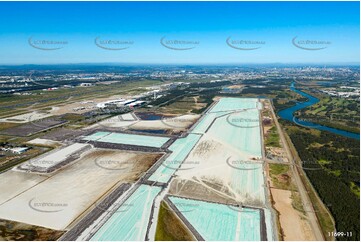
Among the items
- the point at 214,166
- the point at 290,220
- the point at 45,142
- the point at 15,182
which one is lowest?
the point at 290,220

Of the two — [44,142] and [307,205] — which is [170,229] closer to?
[307,205]

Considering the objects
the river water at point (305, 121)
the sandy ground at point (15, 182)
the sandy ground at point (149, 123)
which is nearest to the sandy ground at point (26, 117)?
the sandy ground at point (149, 123)

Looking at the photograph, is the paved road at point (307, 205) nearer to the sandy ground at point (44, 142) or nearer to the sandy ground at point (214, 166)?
the sandy ground at point (214, 166)

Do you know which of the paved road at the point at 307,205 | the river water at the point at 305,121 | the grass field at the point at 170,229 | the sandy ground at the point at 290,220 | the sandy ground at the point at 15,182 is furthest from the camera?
the river water at the point at 305,121

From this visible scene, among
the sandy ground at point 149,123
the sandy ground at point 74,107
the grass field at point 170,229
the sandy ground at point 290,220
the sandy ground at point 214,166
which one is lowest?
the sandy ground at point 290,220

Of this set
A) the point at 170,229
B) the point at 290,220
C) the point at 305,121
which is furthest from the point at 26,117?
the point at 305,121

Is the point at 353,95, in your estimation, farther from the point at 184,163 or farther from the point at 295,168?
the point at 184,163

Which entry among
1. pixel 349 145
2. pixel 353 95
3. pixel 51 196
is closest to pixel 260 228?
pixel 51 196
